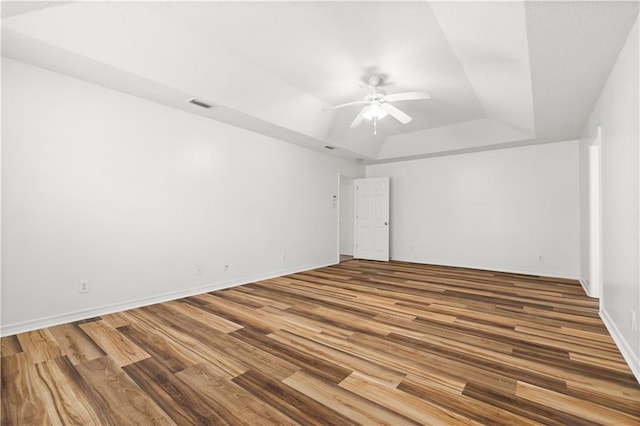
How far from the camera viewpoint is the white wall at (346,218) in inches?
321

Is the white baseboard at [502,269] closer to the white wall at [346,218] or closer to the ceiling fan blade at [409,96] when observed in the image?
the white wall at [346,218]

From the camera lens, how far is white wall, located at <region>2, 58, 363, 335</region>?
2.77m

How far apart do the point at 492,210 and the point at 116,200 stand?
647 cm

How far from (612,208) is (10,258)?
18.2ft

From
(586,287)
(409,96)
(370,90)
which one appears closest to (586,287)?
(586,287)

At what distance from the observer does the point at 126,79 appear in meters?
3.08

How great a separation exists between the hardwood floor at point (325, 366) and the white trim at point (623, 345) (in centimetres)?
6

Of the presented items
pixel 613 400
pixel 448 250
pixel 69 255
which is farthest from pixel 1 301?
pixel 448 250

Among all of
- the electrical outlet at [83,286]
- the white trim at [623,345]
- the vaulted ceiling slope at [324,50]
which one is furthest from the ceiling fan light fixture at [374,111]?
the electrical outlet at [83,286]

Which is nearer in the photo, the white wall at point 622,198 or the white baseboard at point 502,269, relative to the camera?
the white wall at point 622,198

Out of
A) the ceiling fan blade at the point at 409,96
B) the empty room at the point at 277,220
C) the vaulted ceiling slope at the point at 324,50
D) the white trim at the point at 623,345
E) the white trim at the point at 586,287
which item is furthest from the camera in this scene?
the white trim at the point at 586,287

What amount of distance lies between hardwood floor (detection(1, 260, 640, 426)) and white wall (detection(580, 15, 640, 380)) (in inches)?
11.4

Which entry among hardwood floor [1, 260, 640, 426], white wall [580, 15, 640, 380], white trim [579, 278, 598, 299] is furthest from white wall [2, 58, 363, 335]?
white trim [579, 278, 598, 299]

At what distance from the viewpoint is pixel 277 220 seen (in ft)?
17.6
